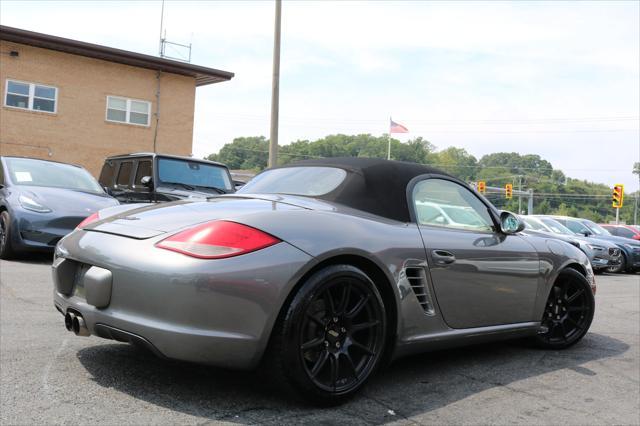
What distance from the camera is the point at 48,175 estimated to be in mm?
9203

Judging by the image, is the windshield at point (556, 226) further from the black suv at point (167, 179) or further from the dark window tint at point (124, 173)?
the dark window tint at point (124, 173)

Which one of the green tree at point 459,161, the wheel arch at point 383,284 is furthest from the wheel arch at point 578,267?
the green tree at point 459,161

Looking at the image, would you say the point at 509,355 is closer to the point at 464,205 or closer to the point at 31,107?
the point at 464,205

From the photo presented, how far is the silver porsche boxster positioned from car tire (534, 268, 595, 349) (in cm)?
62

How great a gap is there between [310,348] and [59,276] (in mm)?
1495

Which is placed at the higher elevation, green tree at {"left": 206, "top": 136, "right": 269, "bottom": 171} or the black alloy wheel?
green tree at {"left": 206, "top": 136, "right": 269, "bottom": 171}

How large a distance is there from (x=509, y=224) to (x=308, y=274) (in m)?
1.94

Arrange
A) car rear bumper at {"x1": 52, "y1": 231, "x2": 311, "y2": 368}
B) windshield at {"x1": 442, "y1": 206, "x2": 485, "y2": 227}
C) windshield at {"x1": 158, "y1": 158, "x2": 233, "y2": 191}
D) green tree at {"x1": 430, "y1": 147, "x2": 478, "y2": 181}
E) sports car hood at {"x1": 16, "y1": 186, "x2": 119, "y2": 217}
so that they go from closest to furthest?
car rear bumper at {"x1": 52, "y1": 231, "x2": 311, "y2": 368} < windshield at {"x1": 442, "y1": 206, "x2": 485, "y2": 227} < sports car hood at {"x1": 16, "y1": 186, "x2": 119, "y2": 217} < windshield at {"x1": 158, "y1": 158, "x2": 233, "y2": 191} < green tree at {"x1": 430, "y1": 147, "x2": 478, "y2": 181}

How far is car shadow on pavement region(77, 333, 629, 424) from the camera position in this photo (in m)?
3.02

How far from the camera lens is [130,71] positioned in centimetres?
2562

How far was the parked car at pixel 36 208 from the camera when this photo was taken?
26.3 feet

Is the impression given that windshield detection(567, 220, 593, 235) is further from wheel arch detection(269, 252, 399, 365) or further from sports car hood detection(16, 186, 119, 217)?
wheel arch detection(269, 252, 399, 365)

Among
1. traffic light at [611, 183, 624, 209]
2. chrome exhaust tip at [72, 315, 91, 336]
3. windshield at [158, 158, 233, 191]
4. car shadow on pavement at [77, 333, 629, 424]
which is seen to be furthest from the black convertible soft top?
traffic light at [611, 183, 624, 209]

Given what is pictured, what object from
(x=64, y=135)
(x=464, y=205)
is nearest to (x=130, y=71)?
(x=64, y=135)
